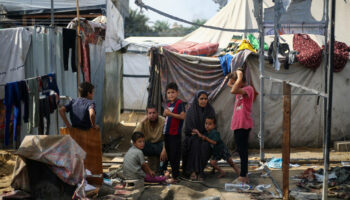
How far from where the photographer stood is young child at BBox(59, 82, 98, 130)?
5078mm

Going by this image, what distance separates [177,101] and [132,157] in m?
1.07

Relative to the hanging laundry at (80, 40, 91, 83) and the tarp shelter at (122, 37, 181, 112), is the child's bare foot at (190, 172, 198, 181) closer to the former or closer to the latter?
the hanging laundry at (80, 40, 91, 83)

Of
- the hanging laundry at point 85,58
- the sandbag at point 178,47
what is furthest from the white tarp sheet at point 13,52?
the sandbag at point 178,47

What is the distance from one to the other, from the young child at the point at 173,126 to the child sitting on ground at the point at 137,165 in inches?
14.1

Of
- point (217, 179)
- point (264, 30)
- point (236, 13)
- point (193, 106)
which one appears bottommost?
point (217, 179)

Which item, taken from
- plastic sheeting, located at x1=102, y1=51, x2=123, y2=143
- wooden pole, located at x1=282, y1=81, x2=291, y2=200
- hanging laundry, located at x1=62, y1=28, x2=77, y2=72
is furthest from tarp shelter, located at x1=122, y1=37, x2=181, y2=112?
wooden pole, located at x1=282, y1=81, x2=291, y2=200

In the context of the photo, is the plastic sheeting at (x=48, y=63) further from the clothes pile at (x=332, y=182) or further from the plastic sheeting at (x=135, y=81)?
the plastic sheeting at (x=135, y=81)

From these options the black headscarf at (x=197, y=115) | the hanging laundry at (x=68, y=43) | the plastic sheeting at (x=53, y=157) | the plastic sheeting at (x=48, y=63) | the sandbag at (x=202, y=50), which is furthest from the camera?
the sandbag at (x=202, y=50)

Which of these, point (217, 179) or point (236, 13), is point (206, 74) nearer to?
point (217, 179)

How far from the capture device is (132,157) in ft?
17.9

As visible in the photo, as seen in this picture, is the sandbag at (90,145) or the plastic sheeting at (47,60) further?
the plastic sheeting at (47,60)

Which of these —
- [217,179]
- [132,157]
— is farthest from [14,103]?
[217,179]

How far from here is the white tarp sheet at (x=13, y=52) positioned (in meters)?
7.37

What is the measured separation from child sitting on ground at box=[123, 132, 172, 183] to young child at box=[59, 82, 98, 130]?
0.68m
